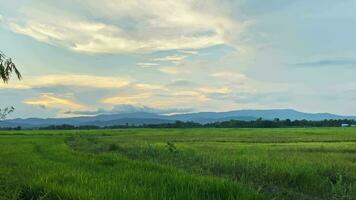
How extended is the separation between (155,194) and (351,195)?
4723 mm

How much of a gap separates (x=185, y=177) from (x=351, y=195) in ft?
11.9

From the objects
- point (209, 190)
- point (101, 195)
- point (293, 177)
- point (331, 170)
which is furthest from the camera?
point (331, 170)

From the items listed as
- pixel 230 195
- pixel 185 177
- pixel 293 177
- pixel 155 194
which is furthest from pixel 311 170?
pixel 155 194

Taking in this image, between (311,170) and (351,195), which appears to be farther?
(311,170)

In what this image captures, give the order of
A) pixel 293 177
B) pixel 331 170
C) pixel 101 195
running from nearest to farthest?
1. pixel 101 195
2. pixel 293 177
3. pixel 331 170

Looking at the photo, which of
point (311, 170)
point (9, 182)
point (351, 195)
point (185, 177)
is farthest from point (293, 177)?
point (9, 182)

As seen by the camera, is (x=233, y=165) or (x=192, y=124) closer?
(x=233, y=165)

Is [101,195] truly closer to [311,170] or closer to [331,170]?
[311,170]

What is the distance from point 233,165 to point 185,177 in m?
5.04

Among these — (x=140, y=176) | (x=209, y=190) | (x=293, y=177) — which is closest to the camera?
A: (x=209, y=190)

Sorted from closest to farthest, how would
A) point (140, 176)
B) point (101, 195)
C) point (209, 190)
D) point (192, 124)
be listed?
point (101, 195) → point (209, 190) → point (140, 176) → point (192, 124)

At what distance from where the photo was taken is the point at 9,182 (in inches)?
373

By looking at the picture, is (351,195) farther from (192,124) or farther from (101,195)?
(192,124)

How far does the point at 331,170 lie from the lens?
13320 millimetres
